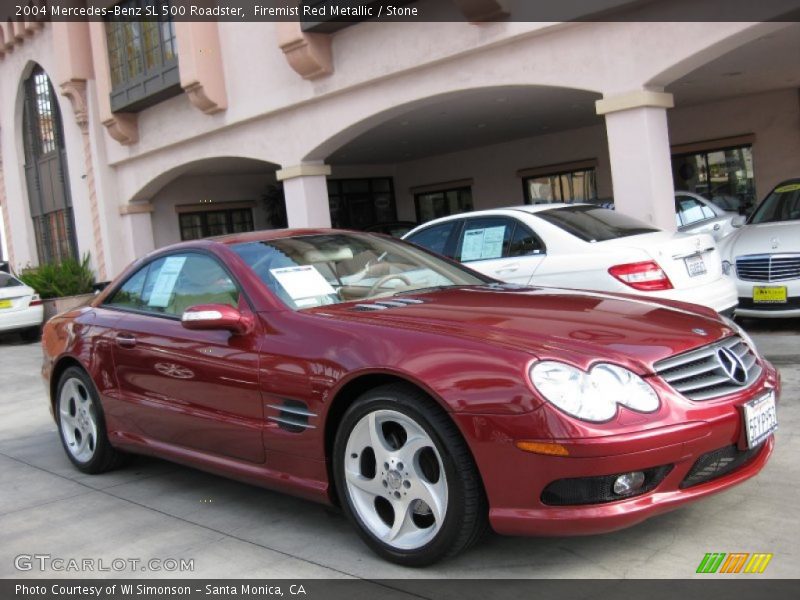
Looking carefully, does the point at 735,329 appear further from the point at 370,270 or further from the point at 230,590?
the point at 230,590

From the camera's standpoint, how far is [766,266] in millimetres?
8156

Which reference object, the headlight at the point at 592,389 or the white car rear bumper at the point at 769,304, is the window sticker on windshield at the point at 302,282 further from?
the white car rear bumper at the point at 769,304

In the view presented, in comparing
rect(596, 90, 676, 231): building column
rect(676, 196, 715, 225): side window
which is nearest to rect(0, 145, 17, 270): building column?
rect(676, 196, 715, 225): side window

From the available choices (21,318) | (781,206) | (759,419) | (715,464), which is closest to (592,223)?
(781,206)

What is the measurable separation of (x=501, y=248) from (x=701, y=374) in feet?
14.6

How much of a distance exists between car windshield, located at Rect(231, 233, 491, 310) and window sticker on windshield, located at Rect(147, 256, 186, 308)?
→ 509 mm

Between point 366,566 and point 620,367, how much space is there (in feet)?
4.33

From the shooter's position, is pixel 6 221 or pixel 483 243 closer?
pixel 483 243

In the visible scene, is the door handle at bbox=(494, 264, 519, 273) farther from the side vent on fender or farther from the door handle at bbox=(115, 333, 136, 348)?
the side vent on fender

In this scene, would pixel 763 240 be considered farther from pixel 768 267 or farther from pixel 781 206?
pixel 781 206

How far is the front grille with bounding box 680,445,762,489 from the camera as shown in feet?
10.4

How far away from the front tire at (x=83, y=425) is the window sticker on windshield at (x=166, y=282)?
0.76 m

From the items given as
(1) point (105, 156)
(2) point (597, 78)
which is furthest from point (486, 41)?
(1) point (105, 156)

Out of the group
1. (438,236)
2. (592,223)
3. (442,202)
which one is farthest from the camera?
(442,202)
